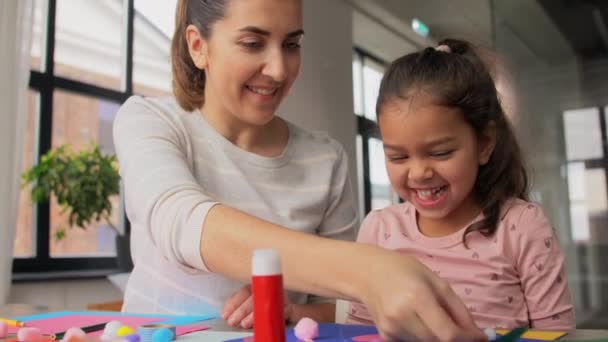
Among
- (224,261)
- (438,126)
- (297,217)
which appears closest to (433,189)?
(438,126)

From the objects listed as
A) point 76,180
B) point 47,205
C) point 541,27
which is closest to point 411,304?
point 76,180

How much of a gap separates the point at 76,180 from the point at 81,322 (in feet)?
6.05

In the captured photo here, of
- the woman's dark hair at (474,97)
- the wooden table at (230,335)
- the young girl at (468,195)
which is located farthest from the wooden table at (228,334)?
the woman's dark hair at (474,97)

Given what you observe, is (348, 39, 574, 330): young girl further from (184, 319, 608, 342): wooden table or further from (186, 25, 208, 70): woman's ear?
(186, 25, 208, 70): woman's ear

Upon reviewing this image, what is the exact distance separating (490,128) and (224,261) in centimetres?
65

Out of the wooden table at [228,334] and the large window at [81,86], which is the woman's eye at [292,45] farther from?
the large window at [81,86]

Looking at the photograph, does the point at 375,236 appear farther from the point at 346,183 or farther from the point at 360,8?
the point at 360,8

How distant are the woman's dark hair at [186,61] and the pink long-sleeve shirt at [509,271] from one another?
1.67 ft

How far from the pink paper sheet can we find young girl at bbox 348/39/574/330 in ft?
Answer: 1.16

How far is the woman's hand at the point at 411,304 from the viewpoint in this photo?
0.50 m

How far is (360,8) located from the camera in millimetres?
4676

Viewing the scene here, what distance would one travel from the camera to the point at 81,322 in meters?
0.95

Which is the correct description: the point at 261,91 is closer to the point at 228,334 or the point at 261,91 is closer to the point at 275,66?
the point at 275,66

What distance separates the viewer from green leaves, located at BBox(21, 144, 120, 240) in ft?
8.81
